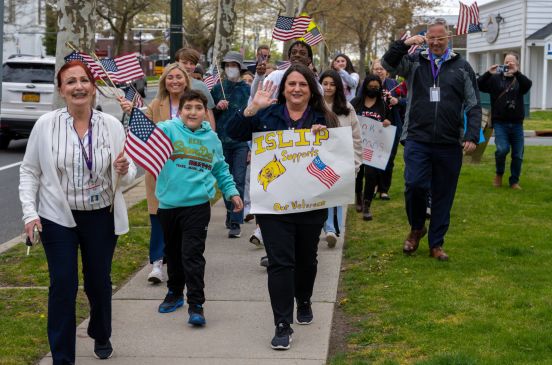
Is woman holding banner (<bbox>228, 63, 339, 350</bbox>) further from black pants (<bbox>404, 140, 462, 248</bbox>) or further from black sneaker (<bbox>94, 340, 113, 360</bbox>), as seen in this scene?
black pants (<bbox>404, 140, 462, 248</bbox>)

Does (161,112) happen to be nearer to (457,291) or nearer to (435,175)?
(435,175)

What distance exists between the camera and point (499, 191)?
13.6 metres

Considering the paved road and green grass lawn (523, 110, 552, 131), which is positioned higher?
Result: green grass lawn (523, 110, 552, 131)

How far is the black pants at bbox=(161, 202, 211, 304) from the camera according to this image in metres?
6.55

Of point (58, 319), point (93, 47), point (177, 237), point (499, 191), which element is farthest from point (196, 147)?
point (499, 191)

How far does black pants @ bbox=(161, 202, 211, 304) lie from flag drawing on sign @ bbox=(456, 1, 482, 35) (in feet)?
13.0

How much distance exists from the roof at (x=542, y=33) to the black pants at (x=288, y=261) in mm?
33329

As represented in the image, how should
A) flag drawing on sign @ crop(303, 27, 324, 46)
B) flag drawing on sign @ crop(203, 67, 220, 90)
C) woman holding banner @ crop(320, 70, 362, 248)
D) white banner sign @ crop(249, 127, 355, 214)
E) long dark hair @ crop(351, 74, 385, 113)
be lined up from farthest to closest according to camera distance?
flag drawing on sign @ crop(303, 27, 324, 46) < long dark hair @ crop(351, 74, 385, 113) < flag drawing on sign @ crop(203, 67, 220, 90) < woman holding banner @ crop(320, 70, 362, 248) < white banner sign @ crop(249, 127, 355, 214)

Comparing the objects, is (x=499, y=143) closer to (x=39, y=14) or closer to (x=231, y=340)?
(x=231, y=340)

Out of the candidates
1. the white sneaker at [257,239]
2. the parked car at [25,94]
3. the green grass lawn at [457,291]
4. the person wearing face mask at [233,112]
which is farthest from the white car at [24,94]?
the white sneaker at [257,239]

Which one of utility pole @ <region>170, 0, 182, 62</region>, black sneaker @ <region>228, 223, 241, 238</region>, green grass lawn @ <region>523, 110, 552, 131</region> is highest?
utility pole @ <region>170, 0, 182, 62</region>

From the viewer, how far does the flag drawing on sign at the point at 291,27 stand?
38.6 feet

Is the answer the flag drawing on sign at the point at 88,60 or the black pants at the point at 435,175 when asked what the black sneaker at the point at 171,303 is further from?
the black pants at the point at 435,175

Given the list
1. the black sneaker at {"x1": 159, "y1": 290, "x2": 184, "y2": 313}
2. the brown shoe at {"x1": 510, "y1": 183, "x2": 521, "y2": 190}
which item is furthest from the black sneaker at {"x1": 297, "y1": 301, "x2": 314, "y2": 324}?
the brown shoe at {"x1": 510, "y1": 183, "x2": 521, "y2": 190}
